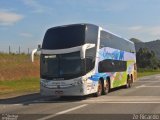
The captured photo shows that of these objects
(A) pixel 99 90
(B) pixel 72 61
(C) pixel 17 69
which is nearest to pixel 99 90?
(A) pixel 99 90

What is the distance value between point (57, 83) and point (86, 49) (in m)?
2.27

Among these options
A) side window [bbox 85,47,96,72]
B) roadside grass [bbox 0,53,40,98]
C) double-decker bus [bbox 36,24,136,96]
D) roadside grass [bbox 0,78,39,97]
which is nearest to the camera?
double-decker bus [bbox 36,24,136,96]

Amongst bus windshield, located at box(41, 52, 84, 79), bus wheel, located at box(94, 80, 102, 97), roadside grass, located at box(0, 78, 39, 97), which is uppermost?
bus windshield, located at box(41, 52, 84, 79)

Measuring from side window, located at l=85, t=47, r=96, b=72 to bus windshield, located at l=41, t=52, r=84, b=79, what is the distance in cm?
53

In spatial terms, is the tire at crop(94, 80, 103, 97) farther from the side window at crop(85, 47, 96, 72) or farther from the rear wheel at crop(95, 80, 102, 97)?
the side window at crop(85, 47, 96, 72)

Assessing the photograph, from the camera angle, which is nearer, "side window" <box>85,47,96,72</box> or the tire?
"side window" <box>85,47,96,72</box>

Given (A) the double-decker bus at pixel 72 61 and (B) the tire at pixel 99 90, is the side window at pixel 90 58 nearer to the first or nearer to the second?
(A) the double-decker bus at pixel 72 61

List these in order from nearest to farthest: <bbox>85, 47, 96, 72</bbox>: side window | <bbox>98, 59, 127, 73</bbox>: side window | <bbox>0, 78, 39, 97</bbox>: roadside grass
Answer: <bbox>85, 47, 96, 72</bbox>: side window → <bbox>98, 59, 127, 73</bbox>: side window → <bbox>0, 78, 39, 97</bbox>: roadside grass

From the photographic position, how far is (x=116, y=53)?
30.5 metres

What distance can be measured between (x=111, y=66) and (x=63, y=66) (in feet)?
21.1

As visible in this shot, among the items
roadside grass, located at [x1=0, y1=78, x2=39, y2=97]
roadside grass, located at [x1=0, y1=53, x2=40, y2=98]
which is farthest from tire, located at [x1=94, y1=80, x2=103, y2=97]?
roadside grass, located at [x1=0, y1=53, x2=40, y2=98]

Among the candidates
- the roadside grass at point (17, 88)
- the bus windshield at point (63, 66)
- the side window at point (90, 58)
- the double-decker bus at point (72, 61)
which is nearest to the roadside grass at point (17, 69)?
the roadside grass at point (17, 88)

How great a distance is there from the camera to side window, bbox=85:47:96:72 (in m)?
23.5

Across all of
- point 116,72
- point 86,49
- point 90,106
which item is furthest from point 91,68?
point 116,72
